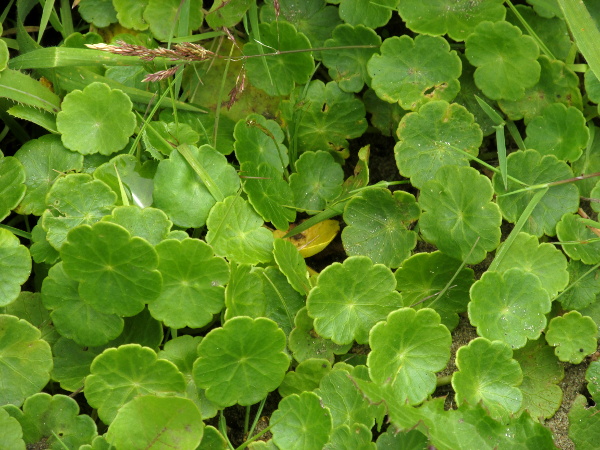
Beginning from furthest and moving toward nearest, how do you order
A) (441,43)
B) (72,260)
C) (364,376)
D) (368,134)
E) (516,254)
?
(368,134) < (441,43) < (516,254) < (364,376) < (72,260)

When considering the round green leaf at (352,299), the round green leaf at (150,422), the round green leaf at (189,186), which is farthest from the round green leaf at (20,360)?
the round green leaf at (352,299)

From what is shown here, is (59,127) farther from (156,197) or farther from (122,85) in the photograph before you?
(156,197)

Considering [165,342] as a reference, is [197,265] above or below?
above

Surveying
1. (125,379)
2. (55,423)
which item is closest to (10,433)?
(55,423)

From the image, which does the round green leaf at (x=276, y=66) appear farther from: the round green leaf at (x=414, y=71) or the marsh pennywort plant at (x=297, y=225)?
the round green leaf at (x=414, y=71)

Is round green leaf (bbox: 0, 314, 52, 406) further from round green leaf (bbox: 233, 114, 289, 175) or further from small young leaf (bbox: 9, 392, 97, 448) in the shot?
round green leaf (bbox: 233, 114, 289, 175)

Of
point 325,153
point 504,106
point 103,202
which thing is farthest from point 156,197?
point 504,106
